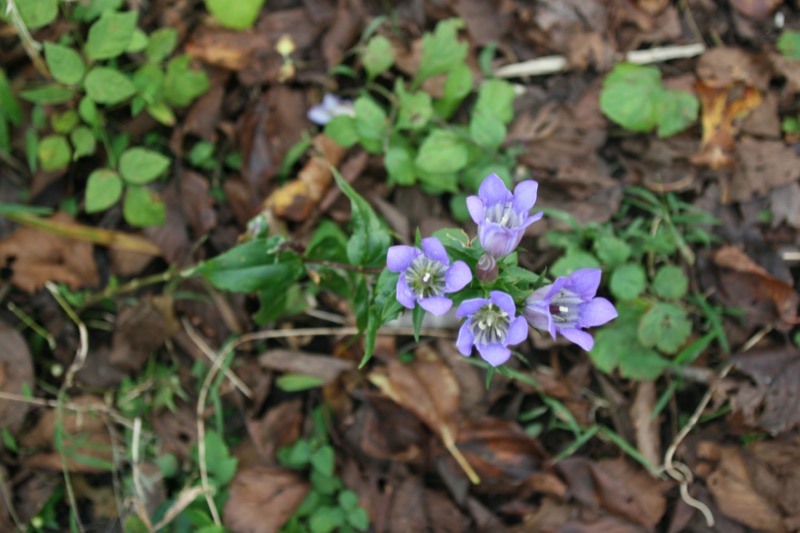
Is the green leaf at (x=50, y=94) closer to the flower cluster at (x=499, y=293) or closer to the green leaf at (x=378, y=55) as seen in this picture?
the green leaf at (x=378, y=55)

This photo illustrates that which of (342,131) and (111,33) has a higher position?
(111,33)

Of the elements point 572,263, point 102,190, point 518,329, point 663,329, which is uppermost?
point 518,329

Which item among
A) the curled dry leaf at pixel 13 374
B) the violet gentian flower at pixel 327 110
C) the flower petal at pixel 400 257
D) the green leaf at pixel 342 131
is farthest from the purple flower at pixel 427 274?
the curled dry leaf at pixel 13 374

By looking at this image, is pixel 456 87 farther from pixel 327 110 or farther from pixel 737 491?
pixel 737 491

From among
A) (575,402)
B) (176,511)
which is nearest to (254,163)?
(176,511)

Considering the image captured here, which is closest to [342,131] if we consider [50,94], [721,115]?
[50,94]

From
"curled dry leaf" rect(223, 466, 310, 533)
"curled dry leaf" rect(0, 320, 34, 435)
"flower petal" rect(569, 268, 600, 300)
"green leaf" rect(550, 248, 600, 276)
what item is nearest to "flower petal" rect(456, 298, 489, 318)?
"flower petal" rect(569, 268, 600, 300)

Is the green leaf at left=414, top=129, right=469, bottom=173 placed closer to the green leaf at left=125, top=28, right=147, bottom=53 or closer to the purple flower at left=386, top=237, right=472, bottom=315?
the purple flower at left=386, top=237, right=472, bottom=315

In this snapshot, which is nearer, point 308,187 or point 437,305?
point 437,305
